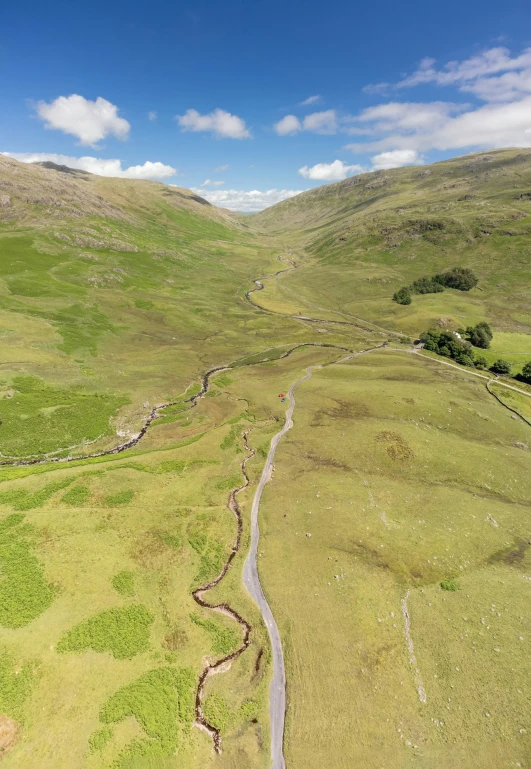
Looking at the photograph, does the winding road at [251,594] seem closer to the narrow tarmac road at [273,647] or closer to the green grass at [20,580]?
the narrow tarmac road at [273,647]

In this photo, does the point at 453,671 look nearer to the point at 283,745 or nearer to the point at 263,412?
the point at 283,745

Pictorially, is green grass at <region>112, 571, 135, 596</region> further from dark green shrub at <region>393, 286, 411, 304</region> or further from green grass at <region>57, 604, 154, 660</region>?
dark green shrub at <region>393, 286, 411, 304</region>

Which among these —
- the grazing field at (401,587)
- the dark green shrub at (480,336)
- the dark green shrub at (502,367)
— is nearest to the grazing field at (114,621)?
the grazing field at (401,587)

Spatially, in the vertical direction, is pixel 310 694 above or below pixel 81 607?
below

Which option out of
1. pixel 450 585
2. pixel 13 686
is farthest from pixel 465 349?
pixel 13 686

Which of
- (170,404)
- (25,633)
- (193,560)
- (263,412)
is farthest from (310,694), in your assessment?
(170,404)

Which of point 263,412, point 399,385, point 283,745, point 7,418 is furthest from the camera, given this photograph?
point 399,385
